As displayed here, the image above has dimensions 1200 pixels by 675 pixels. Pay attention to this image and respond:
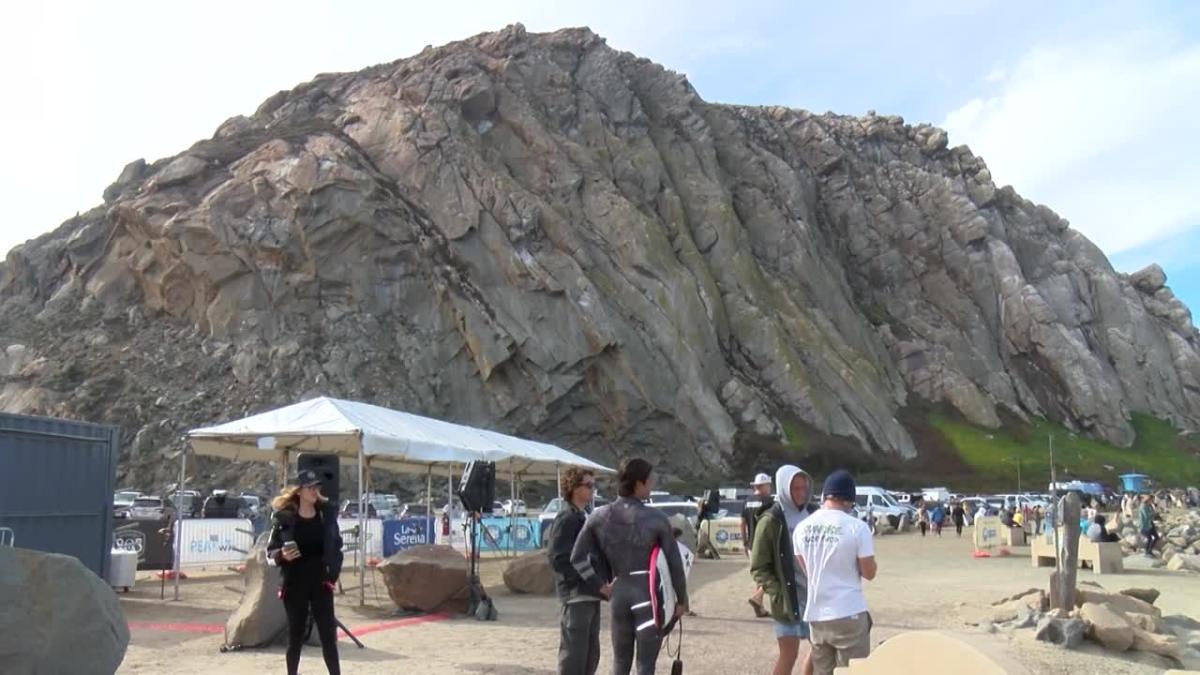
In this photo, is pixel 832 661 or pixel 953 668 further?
pixel 832 661

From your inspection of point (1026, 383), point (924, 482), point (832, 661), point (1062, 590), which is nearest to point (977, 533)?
point (1062, 590)

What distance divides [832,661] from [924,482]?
204 ft

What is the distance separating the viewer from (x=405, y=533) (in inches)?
968

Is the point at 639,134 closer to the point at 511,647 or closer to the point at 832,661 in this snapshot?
the point at 511,647

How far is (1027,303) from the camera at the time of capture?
3253 inches

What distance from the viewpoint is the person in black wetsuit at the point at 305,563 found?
7523mm

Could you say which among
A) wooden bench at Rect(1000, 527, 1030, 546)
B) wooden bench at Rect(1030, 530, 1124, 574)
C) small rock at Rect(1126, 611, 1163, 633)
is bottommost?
wooden bench at Rect(1000, 527, 1030, 546)

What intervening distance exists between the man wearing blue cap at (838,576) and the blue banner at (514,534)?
22016 millimetres

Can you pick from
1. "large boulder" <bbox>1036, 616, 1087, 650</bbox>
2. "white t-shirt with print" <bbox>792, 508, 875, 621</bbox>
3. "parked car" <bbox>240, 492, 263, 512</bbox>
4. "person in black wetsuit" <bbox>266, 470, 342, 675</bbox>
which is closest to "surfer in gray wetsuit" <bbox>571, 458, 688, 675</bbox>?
"white t-shirt with print" <bbox>792, 508, 875, 621</bbox>

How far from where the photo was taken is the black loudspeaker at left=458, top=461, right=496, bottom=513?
13.5 m

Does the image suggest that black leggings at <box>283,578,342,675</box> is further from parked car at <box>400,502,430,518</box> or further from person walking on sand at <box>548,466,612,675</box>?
parked car at <box>400,502,430,518</box>

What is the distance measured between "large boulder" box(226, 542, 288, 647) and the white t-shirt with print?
6.45 meters

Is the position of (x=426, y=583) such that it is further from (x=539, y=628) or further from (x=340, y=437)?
(x=340, y=437)

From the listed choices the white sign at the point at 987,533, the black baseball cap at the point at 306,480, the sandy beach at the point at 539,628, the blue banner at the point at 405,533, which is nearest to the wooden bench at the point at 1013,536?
the white sign at the point at 987,533
